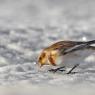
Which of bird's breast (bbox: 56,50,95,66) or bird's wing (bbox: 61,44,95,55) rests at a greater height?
bird's wing (bbox: 61,44,95,55)

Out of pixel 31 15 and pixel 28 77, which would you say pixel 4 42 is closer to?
pixel 28 77

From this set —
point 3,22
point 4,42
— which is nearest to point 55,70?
point 4,42

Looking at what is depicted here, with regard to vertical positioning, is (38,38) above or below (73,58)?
above

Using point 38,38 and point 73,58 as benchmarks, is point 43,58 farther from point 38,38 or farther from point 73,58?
point 38,38

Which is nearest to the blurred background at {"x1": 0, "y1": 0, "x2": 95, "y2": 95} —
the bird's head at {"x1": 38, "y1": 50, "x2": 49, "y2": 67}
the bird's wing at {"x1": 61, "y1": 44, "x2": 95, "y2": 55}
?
the bird's head at {"x1": 38, "y1": 50, "x2": 49, "y2": 67}

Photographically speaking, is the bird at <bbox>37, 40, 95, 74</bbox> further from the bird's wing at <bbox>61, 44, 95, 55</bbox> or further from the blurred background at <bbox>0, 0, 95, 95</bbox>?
the blurred background at <bbox>0, 0, 95, 95</bbox>

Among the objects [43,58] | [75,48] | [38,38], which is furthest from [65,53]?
[38,38]
